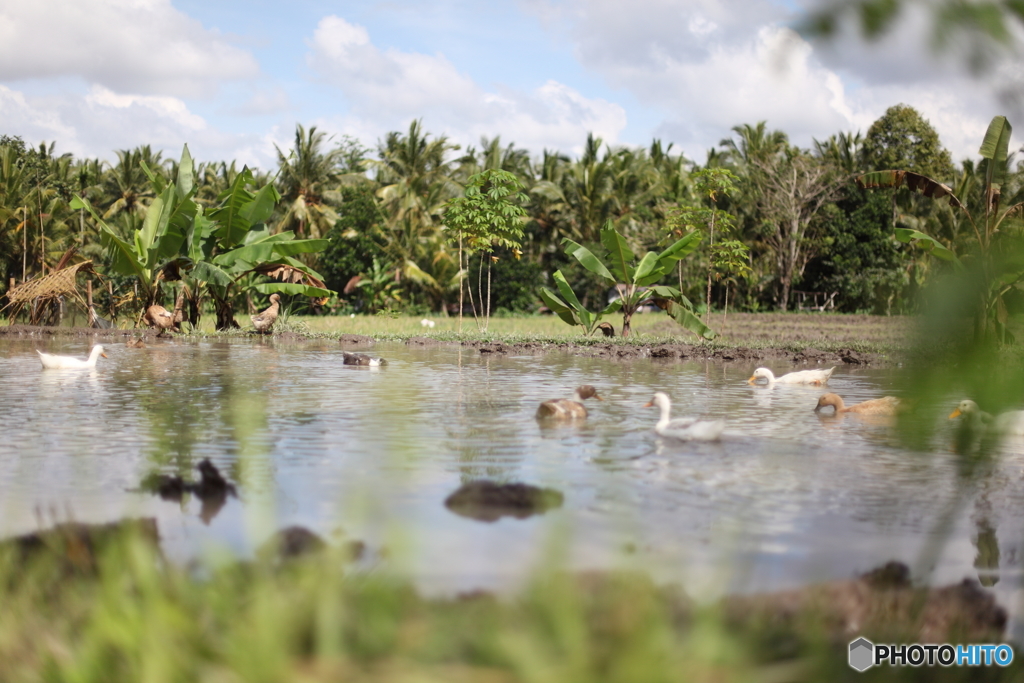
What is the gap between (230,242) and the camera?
915 inches

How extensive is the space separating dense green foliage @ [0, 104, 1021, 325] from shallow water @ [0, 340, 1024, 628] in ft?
92.9

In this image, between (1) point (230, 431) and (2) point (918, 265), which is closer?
(1) point (230, 431)

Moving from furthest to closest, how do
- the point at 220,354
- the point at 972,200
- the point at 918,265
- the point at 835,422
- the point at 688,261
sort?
the point at 688,261, the point at 918,265, the point at 972,200, the point at 220,354, the point at 835,422

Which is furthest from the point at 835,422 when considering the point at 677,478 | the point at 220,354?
the point at 220,354

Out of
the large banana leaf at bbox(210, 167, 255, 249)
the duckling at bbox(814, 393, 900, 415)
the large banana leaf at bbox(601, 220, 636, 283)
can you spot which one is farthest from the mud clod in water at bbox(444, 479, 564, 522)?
the large banana leaf at bbox(210, 167, 255, 249)

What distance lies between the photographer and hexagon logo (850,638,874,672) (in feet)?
8.46

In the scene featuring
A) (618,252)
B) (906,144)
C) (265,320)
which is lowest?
(265,320)

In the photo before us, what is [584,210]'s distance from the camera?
4350 centimetres

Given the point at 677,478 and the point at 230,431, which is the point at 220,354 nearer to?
the point at 230,431

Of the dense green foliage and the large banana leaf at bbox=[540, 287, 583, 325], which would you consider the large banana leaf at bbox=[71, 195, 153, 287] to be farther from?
the dense green foliage

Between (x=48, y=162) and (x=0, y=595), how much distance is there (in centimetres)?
4037

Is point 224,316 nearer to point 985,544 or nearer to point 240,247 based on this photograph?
point 240,247

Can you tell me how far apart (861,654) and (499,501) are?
262cm

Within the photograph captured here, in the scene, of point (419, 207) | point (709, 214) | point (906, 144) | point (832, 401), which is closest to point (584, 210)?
point (419, 207)
